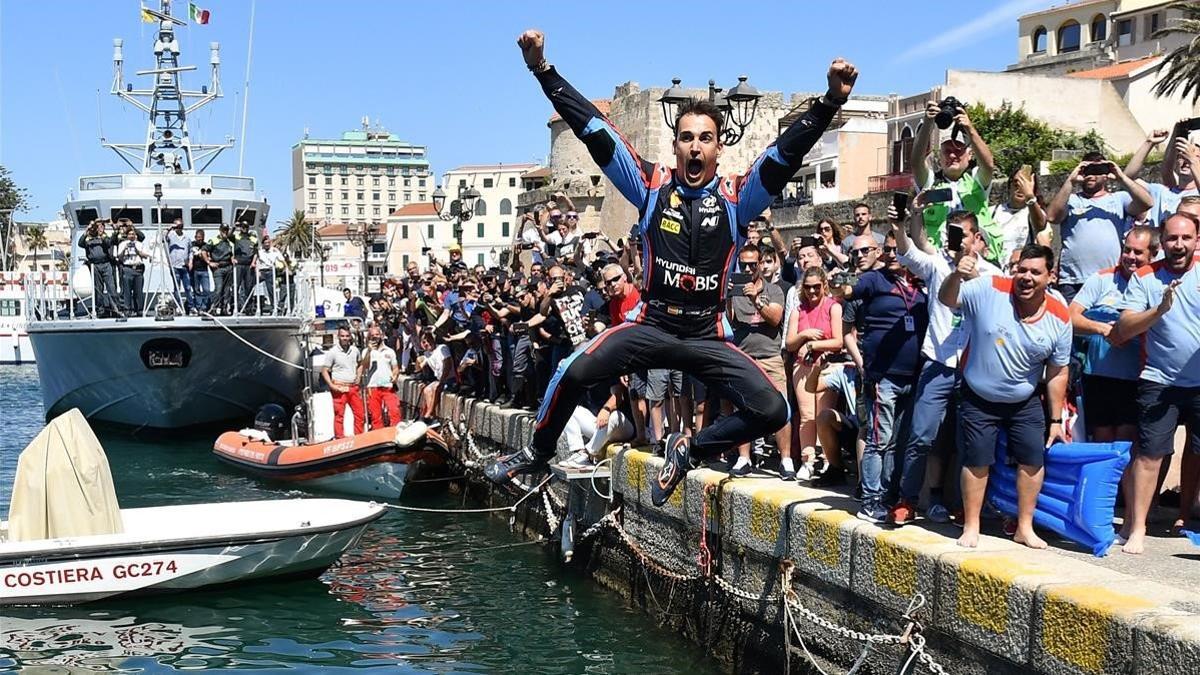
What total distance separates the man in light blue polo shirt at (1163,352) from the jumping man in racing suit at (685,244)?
193 cm

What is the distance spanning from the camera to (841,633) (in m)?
6.86

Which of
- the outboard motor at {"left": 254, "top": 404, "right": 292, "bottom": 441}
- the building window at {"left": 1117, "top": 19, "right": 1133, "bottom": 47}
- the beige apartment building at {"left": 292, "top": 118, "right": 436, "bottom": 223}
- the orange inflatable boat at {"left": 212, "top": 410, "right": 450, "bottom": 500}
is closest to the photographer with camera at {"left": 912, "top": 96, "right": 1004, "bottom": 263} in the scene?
the orange inflatable boat at {"left": 212, "top": 410, "right": 450, "bottom": 500}

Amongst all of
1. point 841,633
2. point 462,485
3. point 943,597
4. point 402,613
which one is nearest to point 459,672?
point 402,613

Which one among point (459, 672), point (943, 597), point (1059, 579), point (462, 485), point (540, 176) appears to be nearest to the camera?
point (1059, 579)

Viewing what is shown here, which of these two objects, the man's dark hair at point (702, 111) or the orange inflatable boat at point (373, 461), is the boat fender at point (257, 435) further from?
the man's dark hair at point (702, 111)

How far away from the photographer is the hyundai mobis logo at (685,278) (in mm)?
6090

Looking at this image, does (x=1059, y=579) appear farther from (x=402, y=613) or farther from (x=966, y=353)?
(x=402, y=613)

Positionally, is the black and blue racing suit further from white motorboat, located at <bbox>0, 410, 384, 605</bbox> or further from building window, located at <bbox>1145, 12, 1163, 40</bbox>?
building window, located at <bbox>1145, 12, 1163, 40</bbox>

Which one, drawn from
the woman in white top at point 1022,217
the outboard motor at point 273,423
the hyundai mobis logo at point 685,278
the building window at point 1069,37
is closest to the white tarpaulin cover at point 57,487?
the hyundai mobis logo at point 685,278

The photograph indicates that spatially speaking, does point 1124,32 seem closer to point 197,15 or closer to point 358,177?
point 197,15

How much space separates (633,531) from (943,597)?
4.67 m

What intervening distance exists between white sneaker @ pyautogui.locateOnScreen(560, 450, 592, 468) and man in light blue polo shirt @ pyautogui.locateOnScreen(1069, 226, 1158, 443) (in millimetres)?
5243

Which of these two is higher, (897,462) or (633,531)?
(897,462)

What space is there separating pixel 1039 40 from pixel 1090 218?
65.2 m
